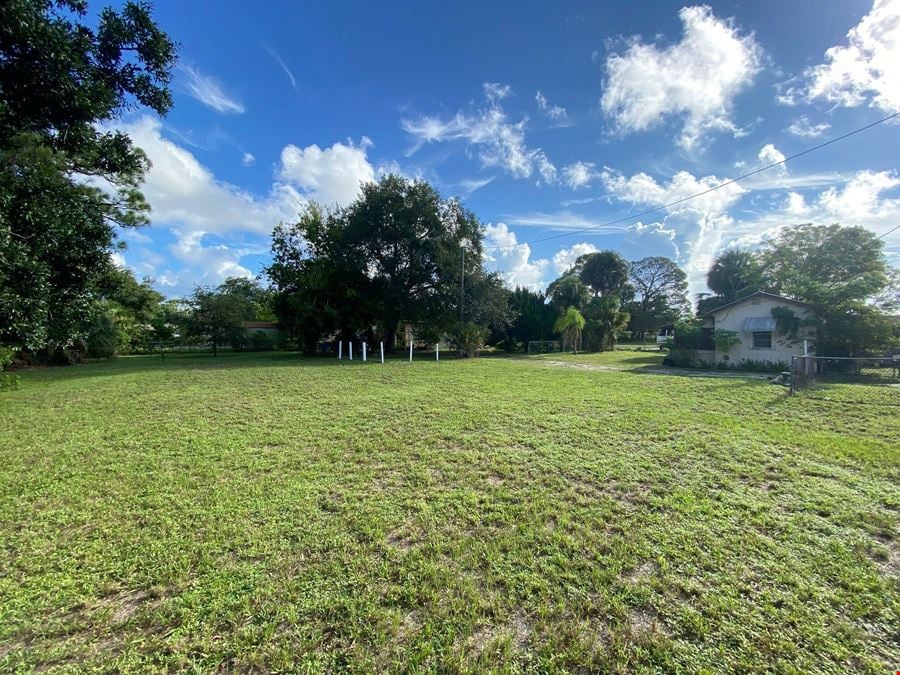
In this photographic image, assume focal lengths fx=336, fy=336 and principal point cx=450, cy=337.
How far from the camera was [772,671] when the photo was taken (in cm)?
157

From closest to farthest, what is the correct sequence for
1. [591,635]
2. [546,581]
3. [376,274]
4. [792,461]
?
[591,635] → [546,581] → [792,461] → [376,274]

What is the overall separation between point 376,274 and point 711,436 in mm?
17833

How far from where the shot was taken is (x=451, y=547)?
248 centimetres

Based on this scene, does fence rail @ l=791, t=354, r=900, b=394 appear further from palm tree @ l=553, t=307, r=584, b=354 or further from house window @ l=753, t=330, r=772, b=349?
palm tree @ l=553, t=307, r=584, b=354

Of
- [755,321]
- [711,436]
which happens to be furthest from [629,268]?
[711,436]

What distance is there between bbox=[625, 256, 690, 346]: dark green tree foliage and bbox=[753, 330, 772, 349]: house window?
30.6 metres

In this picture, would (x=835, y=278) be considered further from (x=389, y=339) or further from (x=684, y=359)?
(x=389, y=339)

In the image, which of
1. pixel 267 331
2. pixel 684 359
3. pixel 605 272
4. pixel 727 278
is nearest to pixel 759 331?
pixel 684 359

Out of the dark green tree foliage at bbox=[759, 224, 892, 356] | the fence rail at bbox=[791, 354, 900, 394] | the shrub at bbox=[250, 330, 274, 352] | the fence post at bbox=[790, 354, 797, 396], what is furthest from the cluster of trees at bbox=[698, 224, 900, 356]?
the shrub at bbox=[250, 330, 274, 352]

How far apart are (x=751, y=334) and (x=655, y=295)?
34.2 meters

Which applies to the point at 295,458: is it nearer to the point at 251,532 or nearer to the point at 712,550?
the point at 251,532

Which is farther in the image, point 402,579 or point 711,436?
point 711,436

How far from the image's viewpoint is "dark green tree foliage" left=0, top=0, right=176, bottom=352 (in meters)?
3.91

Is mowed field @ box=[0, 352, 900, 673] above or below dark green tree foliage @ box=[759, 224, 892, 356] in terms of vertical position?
below
